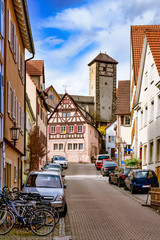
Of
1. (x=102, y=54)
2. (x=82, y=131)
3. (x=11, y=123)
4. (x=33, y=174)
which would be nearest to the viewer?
(x=33, y=174)

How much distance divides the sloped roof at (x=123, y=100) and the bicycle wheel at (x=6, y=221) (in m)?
46.7

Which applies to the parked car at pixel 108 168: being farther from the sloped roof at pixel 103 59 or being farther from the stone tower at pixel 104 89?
the sloped roof at pixel 103 59

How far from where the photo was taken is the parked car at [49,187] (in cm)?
1520

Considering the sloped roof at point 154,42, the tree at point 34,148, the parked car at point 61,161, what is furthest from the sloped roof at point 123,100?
the sloped roof at point 154,42

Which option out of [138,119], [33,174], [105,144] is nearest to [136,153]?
[138,119]

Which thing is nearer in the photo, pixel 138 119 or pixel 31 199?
pixel 31 199

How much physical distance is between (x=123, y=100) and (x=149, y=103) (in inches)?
949

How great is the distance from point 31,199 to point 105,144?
93343 millimetres

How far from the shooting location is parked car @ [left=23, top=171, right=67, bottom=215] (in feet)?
49.9

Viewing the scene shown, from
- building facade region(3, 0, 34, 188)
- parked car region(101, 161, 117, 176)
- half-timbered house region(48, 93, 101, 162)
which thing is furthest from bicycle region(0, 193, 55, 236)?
half-timbered house region(48, 93, 101, 162)

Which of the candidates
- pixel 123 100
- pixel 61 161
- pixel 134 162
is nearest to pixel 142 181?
pixel 134 162

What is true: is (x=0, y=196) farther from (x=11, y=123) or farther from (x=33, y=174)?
(x=11, y=123)

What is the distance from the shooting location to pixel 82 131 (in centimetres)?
7819

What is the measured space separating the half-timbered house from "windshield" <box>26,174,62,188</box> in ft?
198
